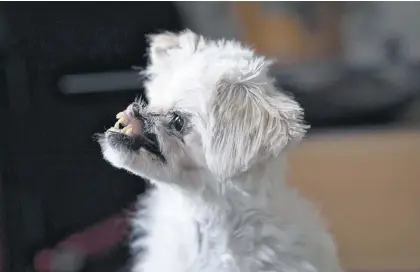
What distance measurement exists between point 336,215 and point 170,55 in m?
0.60

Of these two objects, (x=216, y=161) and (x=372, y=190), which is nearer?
(x=216, y=161)

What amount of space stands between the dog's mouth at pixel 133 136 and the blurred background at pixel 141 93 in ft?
0.58

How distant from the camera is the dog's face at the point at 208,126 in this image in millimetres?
816

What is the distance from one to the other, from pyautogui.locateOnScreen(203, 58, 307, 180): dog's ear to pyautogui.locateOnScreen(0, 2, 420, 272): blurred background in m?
0.24

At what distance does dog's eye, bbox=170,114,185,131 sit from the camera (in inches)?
33.4

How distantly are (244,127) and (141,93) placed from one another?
0.98ft

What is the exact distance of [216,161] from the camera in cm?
82

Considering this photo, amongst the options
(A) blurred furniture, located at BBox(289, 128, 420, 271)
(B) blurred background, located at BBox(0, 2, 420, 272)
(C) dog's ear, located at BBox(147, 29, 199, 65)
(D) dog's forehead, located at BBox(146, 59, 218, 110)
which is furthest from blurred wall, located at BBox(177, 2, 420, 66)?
(D) dog's forehead, located at BBox(146, 59, 218, 110)

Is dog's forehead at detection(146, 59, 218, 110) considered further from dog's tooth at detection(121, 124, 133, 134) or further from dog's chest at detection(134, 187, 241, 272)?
dog's chest at detection(134, 187, 241, 272)

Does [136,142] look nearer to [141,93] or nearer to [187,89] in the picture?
[187,89]

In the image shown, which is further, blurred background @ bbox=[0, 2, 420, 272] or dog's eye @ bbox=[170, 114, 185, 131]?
blurred background @ bbox=[0, 2, 420, 272]

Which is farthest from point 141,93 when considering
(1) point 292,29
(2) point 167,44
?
(1) point 292,29

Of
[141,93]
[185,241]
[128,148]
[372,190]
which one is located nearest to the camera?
[128,148]

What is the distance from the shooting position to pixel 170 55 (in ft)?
3.17
